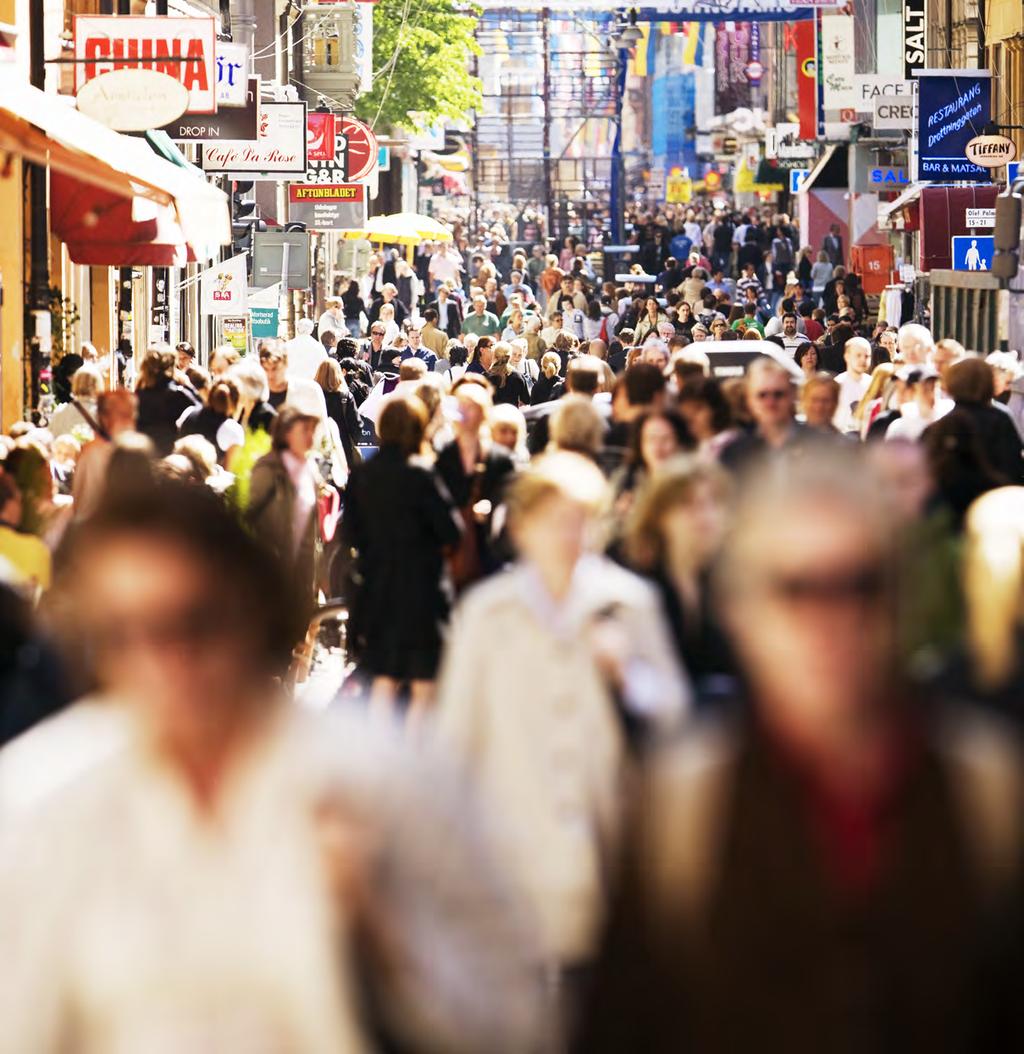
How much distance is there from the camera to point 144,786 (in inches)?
116

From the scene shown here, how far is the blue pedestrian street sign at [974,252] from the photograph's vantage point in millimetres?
29047

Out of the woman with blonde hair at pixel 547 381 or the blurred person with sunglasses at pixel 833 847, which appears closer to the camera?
the blurred person with sunglasses at pixel 833 847

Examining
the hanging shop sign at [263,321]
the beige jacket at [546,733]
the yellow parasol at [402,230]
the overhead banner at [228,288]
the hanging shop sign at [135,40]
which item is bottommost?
the beige jacket at [546,733]

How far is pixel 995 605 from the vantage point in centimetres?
507

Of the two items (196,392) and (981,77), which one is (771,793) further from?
(981,77)

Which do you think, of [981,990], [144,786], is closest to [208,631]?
[144,786]

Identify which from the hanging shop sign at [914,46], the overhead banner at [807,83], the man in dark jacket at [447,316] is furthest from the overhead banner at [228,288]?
the overhead banner at [807,83]

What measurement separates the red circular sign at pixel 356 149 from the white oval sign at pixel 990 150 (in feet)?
39.0

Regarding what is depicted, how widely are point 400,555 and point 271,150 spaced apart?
21.3m

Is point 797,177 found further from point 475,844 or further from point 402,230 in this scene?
point 475,844

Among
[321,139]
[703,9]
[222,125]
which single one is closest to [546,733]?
[222,125]

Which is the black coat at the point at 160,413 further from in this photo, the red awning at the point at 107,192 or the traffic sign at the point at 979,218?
the traffic sign at the point at 979,218

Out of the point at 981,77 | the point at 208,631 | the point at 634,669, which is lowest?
the point at 634,669

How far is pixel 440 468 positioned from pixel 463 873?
8.09m
